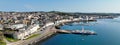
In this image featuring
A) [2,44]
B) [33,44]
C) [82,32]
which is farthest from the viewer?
[82,32]

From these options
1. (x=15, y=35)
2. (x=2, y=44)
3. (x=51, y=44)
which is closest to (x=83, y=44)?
(x=51, y=44)

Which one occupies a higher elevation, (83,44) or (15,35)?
(15,35)

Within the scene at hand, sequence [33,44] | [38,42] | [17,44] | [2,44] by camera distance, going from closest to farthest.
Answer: [2,44]
[17,44]
[33,44]
[38,42]

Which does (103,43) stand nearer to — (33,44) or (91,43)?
(91,43)

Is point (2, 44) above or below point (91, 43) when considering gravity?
above

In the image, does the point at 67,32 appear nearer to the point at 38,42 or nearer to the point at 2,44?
the point at 38,42

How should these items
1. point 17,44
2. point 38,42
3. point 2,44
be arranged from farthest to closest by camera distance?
point 38,42
point 17,44
point 2,44

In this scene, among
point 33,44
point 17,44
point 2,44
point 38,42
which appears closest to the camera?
point 2,44

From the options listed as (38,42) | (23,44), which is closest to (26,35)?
(38,42)

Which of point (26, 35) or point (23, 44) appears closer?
point (23, 44)
